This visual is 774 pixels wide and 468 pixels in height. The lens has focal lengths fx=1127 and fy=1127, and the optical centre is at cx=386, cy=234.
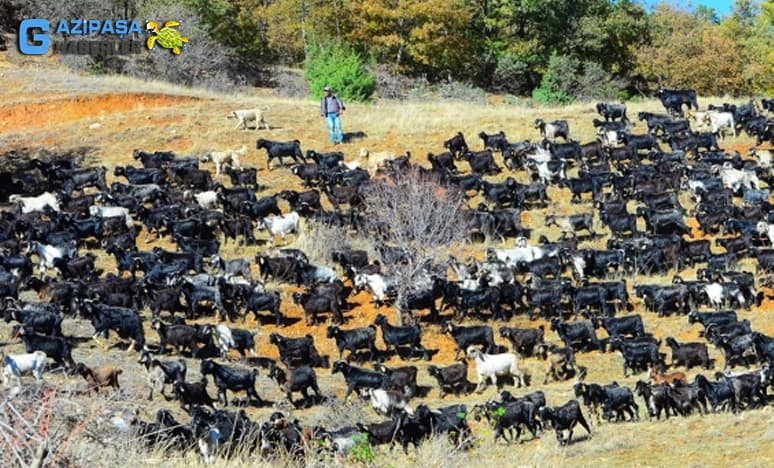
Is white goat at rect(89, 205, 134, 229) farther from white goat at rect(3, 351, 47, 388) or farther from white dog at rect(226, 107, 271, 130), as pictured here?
white dog at rect(226, 107, 271, 130)

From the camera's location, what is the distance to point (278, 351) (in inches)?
905

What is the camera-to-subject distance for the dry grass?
15.6m

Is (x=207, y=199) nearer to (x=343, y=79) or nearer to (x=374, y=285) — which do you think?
(x=374, y=285)

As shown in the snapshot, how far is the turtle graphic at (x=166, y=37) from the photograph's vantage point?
180 ft

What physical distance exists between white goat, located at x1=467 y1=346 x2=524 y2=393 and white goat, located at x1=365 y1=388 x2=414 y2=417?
235cm

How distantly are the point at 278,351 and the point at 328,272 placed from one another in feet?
11.7

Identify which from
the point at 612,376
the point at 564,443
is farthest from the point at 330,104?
the point at 564,443

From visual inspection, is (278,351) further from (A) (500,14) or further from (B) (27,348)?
(A) (500,14)

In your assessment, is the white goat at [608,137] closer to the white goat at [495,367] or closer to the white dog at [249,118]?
the white dog at [249,118]

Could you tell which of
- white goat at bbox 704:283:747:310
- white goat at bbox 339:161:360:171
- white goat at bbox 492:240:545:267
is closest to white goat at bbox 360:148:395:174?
white goat at bbox 339:161:360:171

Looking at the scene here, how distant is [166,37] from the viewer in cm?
5478

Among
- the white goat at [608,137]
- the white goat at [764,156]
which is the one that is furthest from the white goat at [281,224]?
the white goat at [764,156]

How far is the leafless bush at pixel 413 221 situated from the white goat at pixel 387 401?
17.0 ft

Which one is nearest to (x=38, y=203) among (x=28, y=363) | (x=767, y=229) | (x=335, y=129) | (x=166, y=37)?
(x=335, y=129)
